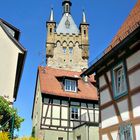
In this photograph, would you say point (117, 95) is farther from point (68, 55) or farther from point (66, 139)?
point (68, 55)

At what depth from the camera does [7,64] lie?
68.2 feet

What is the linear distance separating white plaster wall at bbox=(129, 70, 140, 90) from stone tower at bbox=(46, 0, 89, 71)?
146 feet

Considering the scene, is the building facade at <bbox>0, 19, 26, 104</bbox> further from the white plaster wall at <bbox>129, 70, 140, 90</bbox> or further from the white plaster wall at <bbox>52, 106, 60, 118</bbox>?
the white plaster wall at <bbox>129, 70, 140, 90</bbox>

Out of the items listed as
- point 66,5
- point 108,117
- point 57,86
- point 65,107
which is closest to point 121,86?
point 108,117

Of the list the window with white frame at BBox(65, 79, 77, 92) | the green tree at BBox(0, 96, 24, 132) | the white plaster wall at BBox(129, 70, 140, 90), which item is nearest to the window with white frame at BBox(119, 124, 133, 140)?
the white plaster wall at BBox(129, 70, 140, 90)

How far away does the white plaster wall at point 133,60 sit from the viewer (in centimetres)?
1129

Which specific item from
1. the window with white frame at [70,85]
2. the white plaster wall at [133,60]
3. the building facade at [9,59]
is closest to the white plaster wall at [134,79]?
the white plaster wall at [133,60]

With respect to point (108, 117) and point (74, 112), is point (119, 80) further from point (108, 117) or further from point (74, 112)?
point (74, 112)

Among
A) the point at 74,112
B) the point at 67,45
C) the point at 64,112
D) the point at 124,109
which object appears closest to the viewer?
the point at 124,109

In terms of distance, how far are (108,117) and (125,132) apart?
1.37 metres

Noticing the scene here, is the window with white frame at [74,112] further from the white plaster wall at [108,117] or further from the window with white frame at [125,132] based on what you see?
the window with white frame at [125,132]

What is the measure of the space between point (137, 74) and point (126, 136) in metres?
2.49

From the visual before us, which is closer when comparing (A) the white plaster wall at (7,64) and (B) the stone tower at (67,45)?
(A) the white plaster wall at (7,64)

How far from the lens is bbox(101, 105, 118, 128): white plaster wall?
39.7ft
